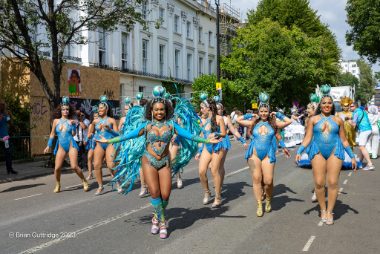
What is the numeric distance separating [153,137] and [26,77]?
1341cm

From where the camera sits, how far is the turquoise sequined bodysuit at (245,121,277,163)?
7.32 meters

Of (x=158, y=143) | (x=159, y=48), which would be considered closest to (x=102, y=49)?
(x=159, y=48)

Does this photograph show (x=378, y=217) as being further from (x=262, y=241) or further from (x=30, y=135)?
(x=30, y=135)

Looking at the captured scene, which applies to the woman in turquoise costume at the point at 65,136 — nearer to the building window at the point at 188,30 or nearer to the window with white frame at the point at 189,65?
the window with white frame at the point at 189,65

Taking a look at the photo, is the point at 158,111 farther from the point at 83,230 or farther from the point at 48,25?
the point at 48,25

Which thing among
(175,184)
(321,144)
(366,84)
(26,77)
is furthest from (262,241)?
(366,84)

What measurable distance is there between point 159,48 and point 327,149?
2953 cm

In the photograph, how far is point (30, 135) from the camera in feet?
57.3

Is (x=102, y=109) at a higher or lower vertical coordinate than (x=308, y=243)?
higher

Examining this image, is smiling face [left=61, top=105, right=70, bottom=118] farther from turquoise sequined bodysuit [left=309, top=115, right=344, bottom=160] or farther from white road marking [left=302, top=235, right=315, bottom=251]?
white road marking [left=302, top=235, right=315, bottom=251]

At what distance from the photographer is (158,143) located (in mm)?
6191

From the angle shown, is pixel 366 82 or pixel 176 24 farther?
pixel 366 82

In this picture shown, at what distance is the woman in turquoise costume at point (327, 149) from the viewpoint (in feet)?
22.1

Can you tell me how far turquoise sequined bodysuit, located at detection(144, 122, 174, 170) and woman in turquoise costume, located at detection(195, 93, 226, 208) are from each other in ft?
6.85
